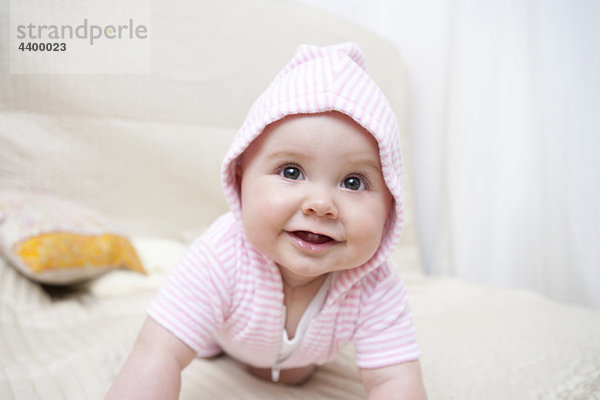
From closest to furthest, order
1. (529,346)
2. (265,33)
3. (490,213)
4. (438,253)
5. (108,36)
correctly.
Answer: (529,346) → (108,36) → (265,33) → (490,213) → (438,253)

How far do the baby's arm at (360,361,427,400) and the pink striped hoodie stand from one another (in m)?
0.01

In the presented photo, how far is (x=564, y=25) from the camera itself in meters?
1.31

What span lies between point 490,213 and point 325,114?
122cm

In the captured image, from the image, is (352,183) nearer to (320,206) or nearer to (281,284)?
(320,206)

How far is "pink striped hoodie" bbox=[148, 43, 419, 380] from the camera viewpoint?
64 centimetres

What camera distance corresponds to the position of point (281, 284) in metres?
0.71

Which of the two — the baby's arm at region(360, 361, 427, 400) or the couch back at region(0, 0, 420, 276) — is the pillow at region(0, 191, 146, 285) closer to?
the couch back at region(0, 0, 420, 276)

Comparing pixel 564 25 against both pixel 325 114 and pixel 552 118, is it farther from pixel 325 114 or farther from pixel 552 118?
pixel 325 114

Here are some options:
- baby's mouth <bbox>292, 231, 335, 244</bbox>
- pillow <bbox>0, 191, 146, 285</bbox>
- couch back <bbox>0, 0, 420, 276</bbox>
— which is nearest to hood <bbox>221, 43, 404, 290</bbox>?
baby's mouth <bbox>292, 231, 335, 244</bbox>

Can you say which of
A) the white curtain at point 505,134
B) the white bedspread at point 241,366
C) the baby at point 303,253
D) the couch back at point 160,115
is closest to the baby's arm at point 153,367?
the baby at point 303,253

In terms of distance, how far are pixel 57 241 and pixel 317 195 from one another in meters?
0.74

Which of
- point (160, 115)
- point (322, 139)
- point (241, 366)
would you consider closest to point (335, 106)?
point (322, 139)

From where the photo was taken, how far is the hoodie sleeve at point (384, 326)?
0.69m

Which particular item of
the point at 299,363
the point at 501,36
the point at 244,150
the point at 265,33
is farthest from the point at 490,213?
the point at 244,150
